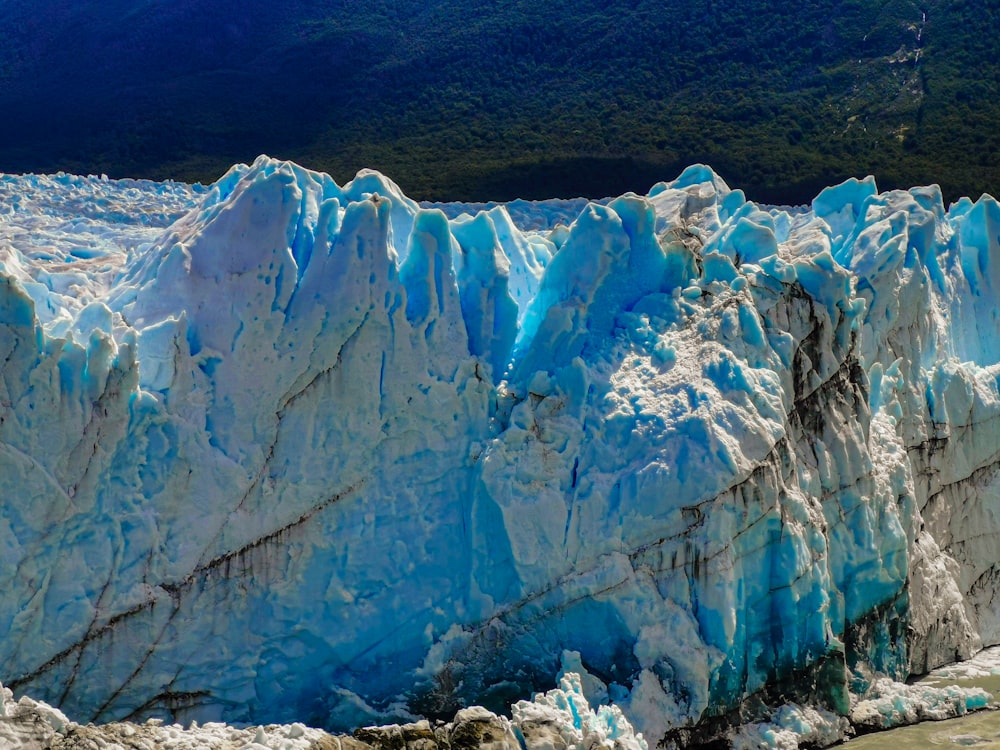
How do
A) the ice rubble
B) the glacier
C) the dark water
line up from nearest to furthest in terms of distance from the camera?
the ice rubble < the glacier < the dark water

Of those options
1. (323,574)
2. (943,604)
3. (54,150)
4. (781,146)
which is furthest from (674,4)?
(323,574)

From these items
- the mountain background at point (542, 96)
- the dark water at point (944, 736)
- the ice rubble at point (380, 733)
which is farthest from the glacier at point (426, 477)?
the mountain background at point (542, 96)

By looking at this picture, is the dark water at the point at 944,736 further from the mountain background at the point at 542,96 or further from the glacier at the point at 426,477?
the mountain background at the point at 542,96

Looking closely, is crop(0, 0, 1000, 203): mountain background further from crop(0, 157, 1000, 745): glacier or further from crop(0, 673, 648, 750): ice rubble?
crop(0, 673, 648, 750): ice rubble

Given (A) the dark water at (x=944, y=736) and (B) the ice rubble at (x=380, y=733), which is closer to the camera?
(B) the ice rubble at (x=380, y=733)

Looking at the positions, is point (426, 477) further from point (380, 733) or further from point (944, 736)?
point (944, 736)

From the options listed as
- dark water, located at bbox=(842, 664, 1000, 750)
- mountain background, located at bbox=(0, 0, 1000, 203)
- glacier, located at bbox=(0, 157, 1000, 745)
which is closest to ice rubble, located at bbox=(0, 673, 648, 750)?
glacier, located at bbox=(0, 157, 1000, 745)
